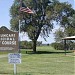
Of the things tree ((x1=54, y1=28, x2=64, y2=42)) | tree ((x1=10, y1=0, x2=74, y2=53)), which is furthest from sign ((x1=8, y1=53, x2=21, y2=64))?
tree ((x1=54, y1=28, x2=64, y2=42))

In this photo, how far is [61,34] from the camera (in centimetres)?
6819

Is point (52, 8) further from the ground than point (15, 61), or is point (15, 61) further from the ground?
point (52, 8)

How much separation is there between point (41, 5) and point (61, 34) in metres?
11.2

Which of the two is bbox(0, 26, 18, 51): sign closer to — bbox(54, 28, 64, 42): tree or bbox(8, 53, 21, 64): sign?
bbox(8, 53, 21, 64): sign

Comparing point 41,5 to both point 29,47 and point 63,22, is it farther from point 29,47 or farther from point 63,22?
point 29,47

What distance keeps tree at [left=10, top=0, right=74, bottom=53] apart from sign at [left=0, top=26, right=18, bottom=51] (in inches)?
1659

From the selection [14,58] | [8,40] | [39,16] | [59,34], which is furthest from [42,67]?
[59,34]

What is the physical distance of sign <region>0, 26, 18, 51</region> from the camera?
595 inches

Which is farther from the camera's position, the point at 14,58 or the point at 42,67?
the point at 42,67

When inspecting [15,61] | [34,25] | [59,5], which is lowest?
[15,61]

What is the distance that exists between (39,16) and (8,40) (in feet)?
144

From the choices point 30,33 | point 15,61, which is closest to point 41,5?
point 30,33

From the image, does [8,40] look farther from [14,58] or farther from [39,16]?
[39,16]

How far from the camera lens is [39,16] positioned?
193 ft
